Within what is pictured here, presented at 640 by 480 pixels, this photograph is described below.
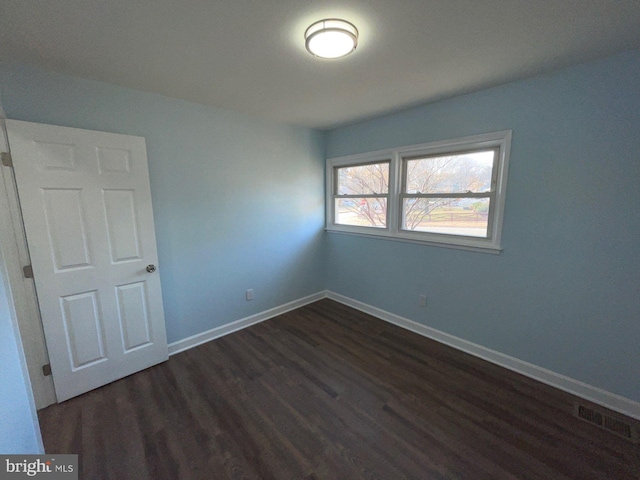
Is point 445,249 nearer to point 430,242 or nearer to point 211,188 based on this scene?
point 430,242

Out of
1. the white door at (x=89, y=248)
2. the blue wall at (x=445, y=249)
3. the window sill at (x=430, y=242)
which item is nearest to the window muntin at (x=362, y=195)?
the window sill at (x=430, y=242)

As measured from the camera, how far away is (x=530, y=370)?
216 centimetres

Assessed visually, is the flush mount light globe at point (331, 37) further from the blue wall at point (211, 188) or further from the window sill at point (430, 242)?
the window sill at point (430, 242)

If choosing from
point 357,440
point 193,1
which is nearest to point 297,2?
point 193,1

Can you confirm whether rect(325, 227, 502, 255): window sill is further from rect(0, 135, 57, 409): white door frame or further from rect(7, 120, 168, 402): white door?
rect(0, 135, 57, 409): white door frame

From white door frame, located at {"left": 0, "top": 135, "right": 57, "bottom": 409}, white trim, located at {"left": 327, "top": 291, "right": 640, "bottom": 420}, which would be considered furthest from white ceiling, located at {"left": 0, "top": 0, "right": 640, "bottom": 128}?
white trim, located at {"left": 327, "top": 291, "right": 640, "bottom": 420}

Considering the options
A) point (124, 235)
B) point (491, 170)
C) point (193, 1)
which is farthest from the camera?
point (491, 170)

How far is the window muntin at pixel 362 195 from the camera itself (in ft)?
10.3

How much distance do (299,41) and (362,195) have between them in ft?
6.79

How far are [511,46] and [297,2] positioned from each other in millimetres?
1344

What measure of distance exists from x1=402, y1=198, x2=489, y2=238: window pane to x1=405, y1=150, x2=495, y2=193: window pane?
11cm

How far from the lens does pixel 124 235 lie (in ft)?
6.88

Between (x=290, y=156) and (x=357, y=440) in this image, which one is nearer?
(x=357, y=440)

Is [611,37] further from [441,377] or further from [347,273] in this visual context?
[347,273]
